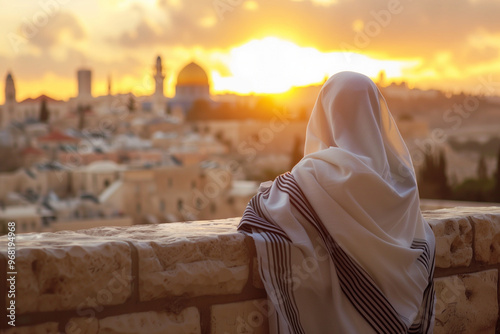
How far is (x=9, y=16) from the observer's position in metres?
29.4

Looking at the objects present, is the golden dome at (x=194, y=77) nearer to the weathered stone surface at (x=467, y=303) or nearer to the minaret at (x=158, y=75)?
the minaret at (x=158, y=75)

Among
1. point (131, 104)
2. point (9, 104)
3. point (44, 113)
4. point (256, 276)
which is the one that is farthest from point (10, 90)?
point (256, 276)

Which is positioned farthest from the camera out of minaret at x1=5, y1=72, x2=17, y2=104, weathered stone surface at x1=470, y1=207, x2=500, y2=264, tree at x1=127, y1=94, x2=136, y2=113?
tree at x1=127, y1=94, x2=136, y2=113

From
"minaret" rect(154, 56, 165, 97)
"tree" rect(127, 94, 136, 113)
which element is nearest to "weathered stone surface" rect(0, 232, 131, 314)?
"minaret" rect(154, 56, 165, 97)

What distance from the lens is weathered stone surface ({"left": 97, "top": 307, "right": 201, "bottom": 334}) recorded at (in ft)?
4.30

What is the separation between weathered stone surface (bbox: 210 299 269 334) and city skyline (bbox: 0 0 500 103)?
1358 centimetres

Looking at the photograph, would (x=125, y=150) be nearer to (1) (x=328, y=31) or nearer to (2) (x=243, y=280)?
(1) (x=328, y=31)

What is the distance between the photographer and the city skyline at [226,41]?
25703 millimetres

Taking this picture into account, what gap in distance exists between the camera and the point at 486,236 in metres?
1.99

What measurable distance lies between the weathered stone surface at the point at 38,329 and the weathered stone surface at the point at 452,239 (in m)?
1.09

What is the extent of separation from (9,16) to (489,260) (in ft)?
101

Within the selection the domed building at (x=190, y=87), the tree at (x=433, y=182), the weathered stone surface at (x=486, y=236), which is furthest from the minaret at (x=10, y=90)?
the weathered stone surface at (x=486, y=236)

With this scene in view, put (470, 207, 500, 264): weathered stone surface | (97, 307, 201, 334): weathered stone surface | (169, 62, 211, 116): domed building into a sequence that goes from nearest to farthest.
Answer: (97, 307, 201, 334): weathered stone surface, (470, 207, 500, 264): weathered stone surface, (169, 62, 211, 116): domed building

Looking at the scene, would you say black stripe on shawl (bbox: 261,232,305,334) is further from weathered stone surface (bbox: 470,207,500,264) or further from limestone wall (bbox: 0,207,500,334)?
weathered stone surface (bbox: 470,207,500,264)
